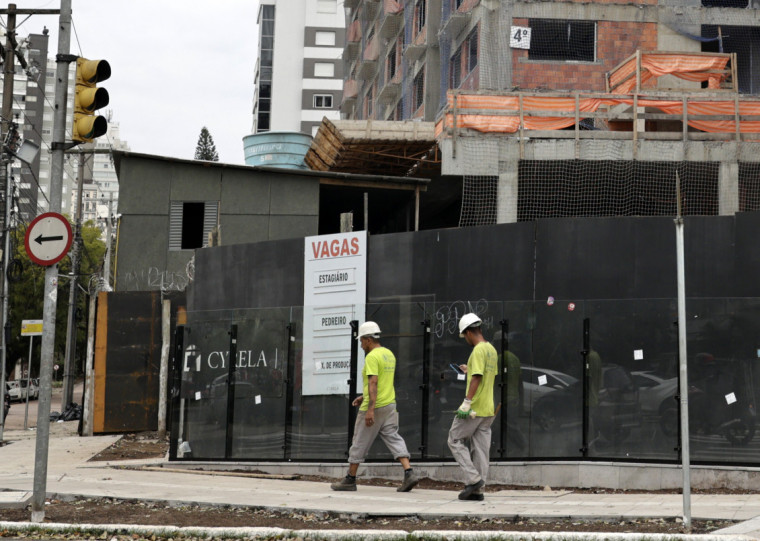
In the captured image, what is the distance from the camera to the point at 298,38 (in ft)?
290

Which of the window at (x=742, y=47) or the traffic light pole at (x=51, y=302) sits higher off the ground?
the window at (x=742, y=47)

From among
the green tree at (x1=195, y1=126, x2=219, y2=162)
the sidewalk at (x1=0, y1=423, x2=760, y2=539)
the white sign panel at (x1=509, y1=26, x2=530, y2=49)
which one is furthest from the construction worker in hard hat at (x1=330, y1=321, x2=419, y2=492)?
the green tree at (x1=195, y1=126, x2=219, y2=162)

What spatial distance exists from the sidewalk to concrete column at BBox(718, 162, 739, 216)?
12944 millimetres

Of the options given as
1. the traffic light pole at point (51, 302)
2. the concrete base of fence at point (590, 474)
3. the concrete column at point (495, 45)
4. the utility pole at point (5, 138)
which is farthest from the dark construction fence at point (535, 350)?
the concrete column at point (495, 45)

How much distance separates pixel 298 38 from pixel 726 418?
8051cm

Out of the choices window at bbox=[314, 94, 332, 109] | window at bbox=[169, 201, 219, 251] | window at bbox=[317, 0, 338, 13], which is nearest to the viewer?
window at bbox=[169, 201, 219, 251]

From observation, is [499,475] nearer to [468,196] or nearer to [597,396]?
[597,396]

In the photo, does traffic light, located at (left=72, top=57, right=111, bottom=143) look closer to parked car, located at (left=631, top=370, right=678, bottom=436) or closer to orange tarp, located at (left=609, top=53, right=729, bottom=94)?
parked car, located at (left=631, top=370, right=678, bottom=436)

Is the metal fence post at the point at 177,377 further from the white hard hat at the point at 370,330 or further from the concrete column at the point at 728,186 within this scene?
the concrete column at the point at 728,186

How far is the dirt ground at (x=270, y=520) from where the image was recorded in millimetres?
8938

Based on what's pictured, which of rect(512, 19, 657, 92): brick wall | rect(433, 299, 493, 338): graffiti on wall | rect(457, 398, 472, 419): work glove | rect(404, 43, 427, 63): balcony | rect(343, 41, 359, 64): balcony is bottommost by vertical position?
rect(457, 398, 472, 419): work glove

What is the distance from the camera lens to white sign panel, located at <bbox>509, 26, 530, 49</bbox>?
28547 mm

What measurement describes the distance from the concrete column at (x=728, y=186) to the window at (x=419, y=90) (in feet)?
51.4

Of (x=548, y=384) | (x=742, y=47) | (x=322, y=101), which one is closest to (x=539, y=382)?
(x=548, y=384)
